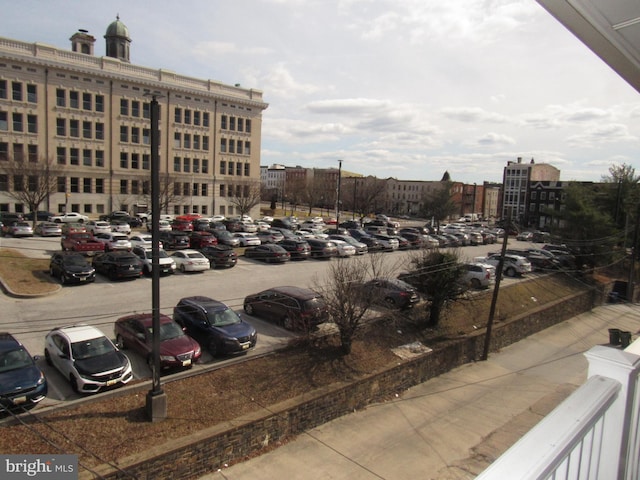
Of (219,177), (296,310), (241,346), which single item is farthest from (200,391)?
(219,177)

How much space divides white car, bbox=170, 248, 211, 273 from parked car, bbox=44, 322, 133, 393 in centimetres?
1379

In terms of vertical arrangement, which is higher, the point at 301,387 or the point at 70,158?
the point at 70,158

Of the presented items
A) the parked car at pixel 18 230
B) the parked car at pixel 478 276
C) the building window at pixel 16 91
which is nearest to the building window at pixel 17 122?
the building window at pixel 16 91

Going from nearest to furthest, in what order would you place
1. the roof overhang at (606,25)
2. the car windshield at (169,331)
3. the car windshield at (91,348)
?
the roof overhang at (606,25), the car windshield at (91,348), the car windshield at (169,331)

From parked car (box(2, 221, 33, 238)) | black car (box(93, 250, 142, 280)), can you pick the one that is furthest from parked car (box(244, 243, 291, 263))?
parked car (box(2, 221, 33, 238))

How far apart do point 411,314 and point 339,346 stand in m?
6.92

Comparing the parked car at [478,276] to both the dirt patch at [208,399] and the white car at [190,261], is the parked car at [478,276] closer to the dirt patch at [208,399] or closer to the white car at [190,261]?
the dirt patch at [208,399]

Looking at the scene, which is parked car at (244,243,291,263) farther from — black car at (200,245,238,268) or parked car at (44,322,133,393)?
parked car at (44,322,133,393)

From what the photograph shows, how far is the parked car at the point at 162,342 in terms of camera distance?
14.1m

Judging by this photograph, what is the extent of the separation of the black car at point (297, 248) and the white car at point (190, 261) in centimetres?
751

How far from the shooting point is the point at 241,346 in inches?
615

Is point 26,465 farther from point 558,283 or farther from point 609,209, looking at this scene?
point 609,209

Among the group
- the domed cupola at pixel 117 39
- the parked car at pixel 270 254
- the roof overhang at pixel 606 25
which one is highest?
the domed cupola at pixel 117 39

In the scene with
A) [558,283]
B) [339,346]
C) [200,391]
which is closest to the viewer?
[200,391]
